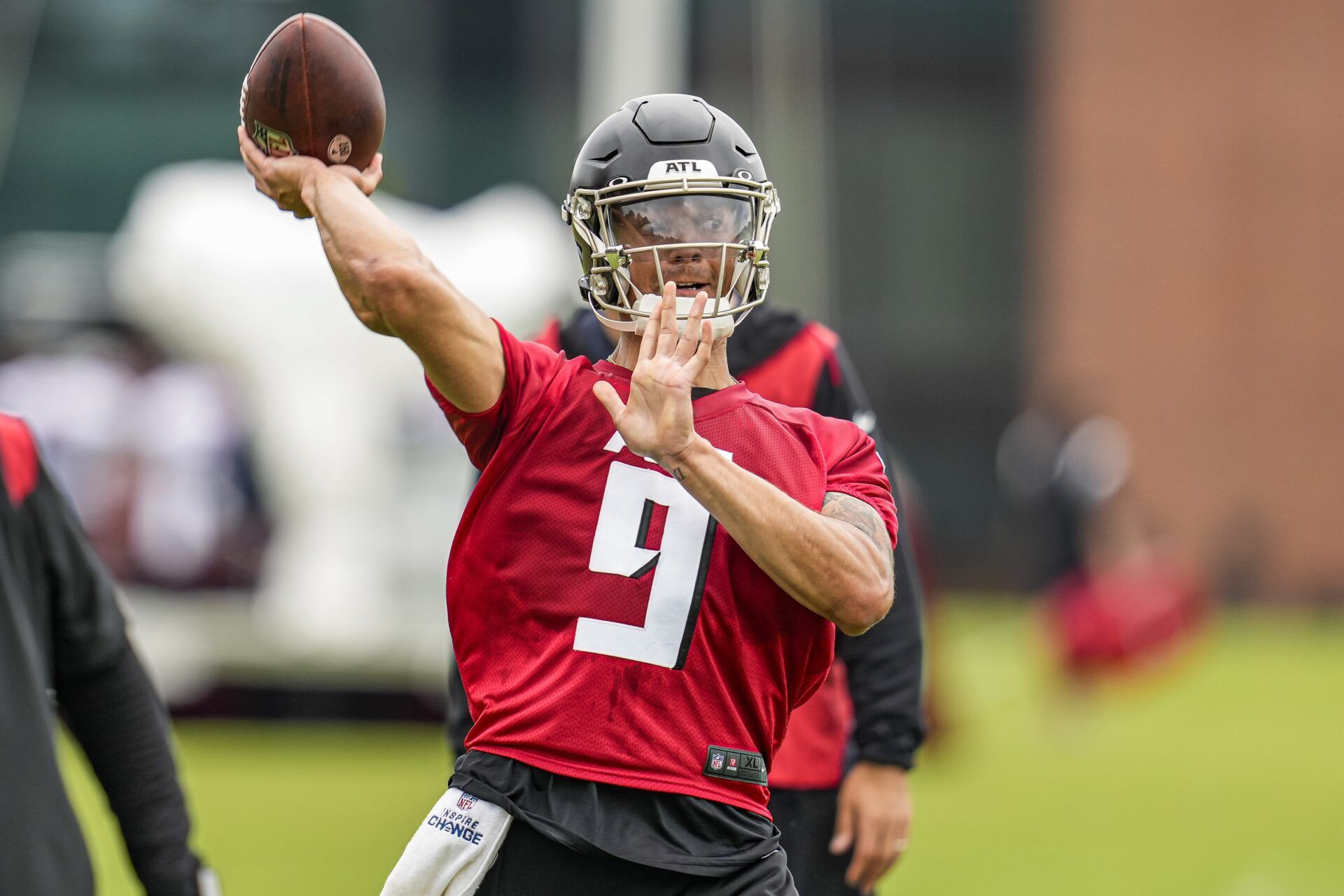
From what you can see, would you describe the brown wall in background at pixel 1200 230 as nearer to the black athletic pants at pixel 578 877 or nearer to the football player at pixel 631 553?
the football player at pixel 631 553

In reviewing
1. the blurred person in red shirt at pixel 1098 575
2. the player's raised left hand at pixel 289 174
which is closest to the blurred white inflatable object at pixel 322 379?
the blurred person in red shirt at pixel 1098 575

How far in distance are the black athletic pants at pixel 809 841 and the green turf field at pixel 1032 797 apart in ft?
14.7

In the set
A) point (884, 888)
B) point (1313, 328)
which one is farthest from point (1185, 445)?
point (884, 888)

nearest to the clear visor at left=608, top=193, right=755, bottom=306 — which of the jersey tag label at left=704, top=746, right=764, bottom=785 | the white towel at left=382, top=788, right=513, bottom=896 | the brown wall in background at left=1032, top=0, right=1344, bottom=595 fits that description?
the jersey tag label at left=704, top=746, right=764, bottom=785

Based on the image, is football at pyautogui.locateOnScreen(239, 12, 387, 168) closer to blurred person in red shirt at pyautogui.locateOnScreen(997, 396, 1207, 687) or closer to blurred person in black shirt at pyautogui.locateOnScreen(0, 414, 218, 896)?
blurred person in black shirt at pyautogui.locateOnScreen(0, 414, 218, 896)

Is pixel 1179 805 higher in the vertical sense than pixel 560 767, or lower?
lower

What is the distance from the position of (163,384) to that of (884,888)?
823cm

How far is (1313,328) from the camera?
90.6 feet

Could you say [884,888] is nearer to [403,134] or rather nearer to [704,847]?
[704,847]

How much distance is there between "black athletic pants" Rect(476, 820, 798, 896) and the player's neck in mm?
790

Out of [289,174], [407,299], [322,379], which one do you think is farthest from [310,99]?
[322,379]

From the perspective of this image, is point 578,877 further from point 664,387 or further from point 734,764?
point 664,387

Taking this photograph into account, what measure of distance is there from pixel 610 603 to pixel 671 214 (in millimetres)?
659

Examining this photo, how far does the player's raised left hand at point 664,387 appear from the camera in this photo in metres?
2.83
